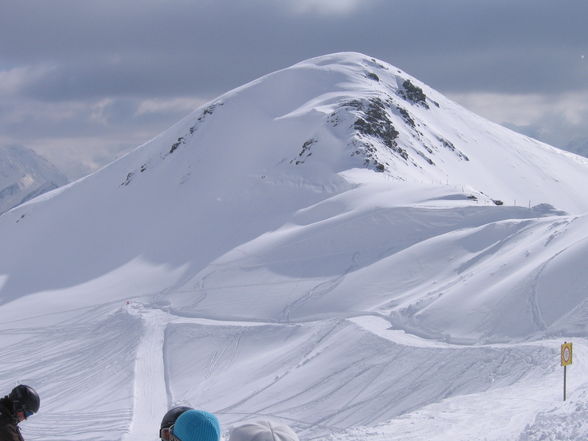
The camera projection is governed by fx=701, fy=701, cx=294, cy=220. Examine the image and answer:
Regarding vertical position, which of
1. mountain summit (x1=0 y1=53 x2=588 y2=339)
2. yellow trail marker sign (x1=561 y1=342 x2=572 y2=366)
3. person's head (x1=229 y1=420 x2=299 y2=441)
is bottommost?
yellow trail marker sign (x1=561 y1=342 x2=572 y2=366)

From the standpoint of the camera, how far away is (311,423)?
19047 mm

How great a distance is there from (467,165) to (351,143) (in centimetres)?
1433

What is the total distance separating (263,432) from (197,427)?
0.36 m

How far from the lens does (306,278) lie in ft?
112

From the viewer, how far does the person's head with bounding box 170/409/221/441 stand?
3.67 metres

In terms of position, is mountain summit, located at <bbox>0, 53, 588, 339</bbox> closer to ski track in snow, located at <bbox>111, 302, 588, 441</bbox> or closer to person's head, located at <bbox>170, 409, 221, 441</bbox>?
ski track in snow, located at <bbox>111, 302, 588, 441</bbox>

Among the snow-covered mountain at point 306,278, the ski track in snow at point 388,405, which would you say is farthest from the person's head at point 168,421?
the snow-covered mountain at point 306,278

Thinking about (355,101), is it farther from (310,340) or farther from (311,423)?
(311,423)

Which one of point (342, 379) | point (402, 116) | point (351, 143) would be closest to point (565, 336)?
point (342, 379)

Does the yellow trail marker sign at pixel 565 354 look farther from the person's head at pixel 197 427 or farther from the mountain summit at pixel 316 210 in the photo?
the person's head at pixel 197 427

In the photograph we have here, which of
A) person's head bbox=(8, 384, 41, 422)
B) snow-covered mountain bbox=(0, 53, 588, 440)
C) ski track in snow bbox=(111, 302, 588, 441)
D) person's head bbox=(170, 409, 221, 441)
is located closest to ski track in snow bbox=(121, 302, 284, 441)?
ski track in snow bbox=(111, 302, 588, 441)

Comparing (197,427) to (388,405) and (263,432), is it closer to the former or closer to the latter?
(263,432)

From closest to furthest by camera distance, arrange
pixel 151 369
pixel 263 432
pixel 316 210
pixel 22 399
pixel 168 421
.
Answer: pixel 263 432 → pixel 168 421 → pixel 22 399 → pixel 151 369 → pixel 316 210

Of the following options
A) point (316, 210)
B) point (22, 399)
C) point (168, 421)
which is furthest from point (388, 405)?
point (316, 210)
